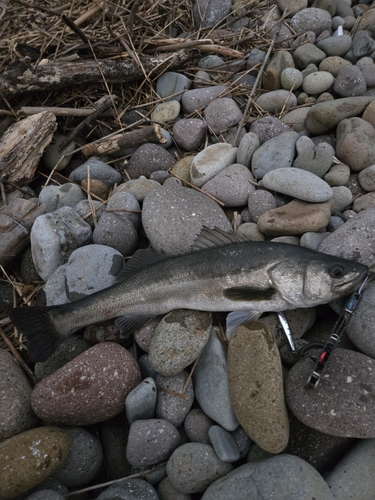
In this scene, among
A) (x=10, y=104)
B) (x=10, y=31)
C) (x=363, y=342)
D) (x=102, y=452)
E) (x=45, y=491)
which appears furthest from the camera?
(x=10, y=31)

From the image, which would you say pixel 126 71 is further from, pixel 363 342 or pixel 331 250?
pixel 363 342

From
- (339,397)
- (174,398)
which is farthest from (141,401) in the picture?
(339,397)

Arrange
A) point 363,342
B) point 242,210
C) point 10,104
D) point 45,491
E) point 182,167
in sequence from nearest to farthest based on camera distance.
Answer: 1. point 45,491
2. point 363,342
3. point 242,210
4. point 182,167
5. point 10,104

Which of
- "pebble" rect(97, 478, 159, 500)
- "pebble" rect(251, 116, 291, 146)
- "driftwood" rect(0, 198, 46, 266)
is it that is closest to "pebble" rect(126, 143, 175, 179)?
"pebble" rect(251, 116, 291, 146)

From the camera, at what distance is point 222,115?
4664mm

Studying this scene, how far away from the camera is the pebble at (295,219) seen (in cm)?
345

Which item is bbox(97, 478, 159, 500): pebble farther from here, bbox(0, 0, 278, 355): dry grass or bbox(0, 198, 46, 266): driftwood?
bbox(0, 0, 278, 355): dry grass

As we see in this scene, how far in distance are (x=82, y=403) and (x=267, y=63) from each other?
14.7ft

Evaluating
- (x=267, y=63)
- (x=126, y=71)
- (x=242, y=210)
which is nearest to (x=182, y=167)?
(x=242, y=210)

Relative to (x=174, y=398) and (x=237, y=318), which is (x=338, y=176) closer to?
(x=237, y=318)

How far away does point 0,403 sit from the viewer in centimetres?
300

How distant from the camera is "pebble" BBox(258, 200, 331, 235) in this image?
11.3 feet

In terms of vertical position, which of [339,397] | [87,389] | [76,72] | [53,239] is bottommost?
[339,397]

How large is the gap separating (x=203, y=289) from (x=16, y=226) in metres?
2.02
